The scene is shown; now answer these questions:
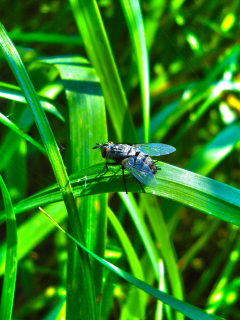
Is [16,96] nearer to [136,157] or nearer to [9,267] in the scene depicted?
[136,157]

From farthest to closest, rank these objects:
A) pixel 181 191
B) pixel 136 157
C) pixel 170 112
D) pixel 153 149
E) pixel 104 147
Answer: pixel 170 112 < pixel 153 149 < pixel 136 157 < pixel 104 147 < pixel 181 191

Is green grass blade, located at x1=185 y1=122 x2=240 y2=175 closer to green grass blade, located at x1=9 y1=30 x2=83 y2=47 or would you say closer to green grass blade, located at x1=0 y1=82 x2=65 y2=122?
green grass blade, located at x1=0 y1=82 x2=65 y2=122

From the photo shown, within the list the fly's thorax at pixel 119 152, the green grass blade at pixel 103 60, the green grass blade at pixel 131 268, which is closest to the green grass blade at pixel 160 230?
the green grass blade at pixel 131 268

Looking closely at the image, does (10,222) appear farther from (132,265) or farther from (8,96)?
(132,265)

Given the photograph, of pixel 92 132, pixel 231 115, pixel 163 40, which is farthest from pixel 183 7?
pixel 92 132

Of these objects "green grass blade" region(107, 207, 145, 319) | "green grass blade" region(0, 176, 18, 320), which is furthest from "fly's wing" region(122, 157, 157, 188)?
"green grass blade" region(0, 176, 18, 320)

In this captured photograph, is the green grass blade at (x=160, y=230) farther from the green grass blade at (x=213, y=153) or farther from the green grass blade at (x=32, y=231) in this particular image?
the green grass blade at (x=32, y=231)

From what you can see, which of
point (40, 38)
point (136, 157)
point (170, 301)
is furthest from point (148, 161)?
Answer: point (40, 38)
